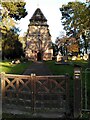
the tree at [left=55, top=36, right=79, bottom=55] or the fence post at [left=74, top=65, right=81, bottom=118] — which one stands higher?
the tree at [left=55, top=36, right=79, bottom=55]

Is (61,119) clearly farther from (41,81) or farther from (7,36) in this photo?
(7,36)

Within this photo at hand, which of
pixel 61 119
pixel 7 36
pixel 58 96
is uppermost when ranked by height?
pixel 7 36

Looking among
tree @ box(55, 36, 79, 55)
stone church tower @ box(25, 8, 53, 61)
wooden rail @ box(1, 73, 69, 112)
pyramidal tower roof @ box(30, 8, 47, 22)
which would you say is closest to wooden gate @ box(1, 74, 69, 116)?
wooden rail @ box(1, 73, 69, 112)

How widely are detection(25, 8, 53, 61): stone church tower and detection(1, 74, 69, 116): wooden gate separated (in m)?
67.3

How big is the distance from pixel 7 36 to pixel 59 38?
37.7 m

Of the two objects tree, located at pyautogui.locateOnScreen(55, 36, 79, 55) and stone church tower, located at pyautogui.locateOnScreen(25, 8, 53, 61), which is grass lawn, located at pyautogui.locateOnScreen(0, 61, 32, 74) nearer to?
stone church tower, located at pyautogui.locateOnScreen(25, 8, 53, 61)

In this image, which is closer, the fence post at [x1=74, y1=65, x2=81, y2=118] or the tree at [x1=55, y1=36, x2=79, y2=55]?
the fence post at [x1=74, y1=65, x2=81, y2=118]

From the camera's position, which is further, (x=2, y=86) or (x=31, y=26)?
(x=31, y=26)

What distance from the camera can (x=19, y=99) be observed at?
12109 mm

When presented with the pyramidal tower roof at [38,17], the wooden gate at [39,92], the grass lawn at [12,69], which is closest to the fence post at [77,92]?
the wooden gate at [39,92]

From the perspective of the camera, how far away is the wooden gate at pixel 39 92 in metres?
11.7

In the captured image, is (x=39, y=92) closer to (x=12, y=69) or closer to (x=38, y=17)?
(x=12, y=69)

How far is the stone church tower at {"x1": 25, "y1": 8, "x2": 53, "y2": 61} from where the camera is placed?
262 ft

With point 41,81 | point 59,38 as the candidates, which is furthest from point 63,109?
point 59,38
